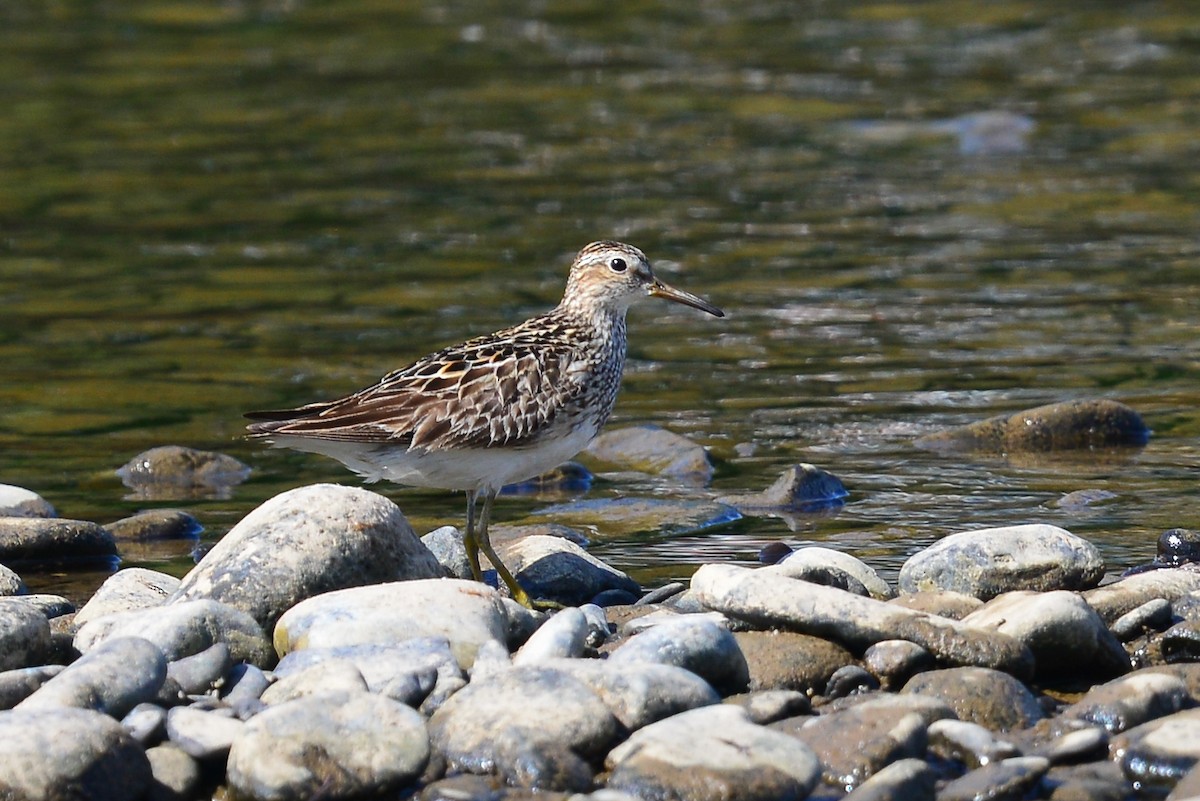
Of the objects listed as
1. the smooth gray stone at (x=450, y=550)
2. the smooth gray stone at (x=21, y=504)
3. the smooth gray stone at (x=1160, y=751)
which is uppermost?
the smooth gray stone at (x=1160, y=751)

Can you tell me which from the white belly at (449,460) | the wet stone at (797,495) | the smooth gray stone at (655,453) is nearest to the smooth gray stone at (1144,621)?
the white belly at (449,460)

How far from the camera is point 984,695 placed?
22.6 ft

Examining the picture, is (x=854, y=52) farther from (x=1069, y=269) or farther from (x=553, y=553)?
(x=553, y=553)

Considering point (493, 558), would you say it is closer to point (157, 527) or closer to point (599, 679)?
point (599, 679)

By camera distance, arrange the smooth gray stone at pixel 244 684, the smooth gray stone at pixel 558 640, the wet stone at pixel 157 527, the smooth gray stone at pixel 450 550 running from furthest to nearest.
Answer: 1. the wet stone at pixel 157 527
2. the smooth gray stone at pixel 450 550
3. the smooth gray stone at pixel 558 640
4. the smooth gray stone at pixel 244 684

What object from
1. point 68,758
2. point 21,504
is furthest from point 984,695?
point 21,504

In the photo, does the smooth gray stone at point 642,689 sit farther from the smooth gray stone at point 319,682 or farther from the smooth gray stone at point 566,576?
the smooth gray stone at point 566,576

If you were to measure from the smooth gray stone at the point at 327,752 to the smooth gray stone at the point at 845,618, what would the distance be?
154cm

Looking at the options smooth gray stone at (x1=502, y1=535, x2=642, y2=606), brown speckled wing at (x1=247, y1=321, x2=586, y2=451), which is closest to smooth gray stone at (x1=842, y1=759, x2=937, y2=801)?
smooth gray stone at (x1=502, y1=535, x2=642, y2=606)

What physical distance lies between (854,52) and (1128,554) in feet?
54.5

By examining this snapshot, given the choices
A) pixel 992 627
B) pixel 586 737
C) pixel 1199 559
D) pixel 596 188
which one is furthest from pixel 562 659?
pixel 596 188

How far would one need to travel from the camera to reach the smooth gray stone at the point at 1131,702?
6.74 m

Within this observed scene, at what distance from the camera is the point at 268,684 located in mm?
7219

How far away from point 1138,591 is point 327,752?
10.9 feet
